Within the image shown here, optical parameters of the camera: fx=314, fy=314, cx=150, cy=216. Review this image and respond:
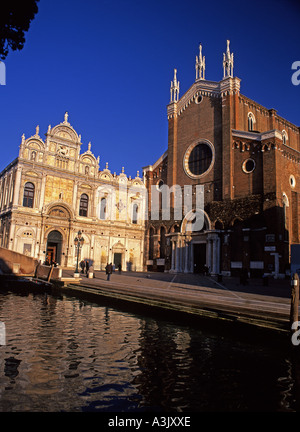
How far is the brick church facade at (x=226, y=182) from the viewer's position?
25.0 meters

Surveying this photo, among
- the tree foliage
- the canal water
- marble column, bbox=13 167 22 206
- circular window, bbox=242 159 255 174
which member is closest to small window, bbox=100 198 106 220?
marble column, bbox=13 167 22 206

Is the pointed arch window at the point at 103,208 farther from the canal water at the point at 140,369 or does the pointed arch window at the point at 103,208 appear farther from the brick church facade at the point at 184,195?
the canal water at the point at 140,369

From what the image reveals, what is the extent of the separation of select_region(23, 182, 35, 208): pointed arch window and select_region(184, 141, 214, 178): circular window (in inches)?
632

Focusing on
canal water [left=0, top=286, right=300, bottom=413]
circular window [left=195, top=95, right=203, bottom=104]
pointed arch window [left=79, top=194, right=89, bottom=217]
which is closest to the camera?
canal water [left=0, top=286, right=300, bottom=413]

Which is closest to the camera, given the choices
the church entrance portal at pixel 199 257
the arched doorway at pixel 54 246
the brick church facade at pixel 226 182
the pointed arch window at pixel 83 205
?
the brick church facade at pixel 226 182

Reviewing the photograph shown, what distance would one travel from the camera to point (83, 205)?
36531 mm

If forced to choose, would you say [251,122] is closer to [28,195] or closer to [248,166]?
[248,166]

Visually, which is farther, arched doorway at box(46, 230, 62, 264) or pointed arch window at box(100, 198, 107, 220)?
pointed arch window at box(100, 198, 107, 220)

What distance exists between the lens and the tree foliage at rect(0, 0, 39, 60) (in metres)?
6.85

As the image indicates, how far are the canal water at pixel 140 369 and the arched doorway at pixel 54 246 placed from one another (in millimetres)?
22934

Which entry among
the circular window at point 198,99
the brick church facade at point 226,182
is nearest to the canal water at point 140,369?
the brick church facade at point 226,182

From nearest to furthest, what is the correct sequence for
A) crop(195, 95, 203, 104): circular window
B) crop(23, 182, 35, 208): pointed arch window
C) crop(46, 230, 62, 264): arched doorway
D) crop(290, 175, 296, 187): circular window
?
1. crop(290, 175, 296, 187): circular window
2. crop(23, 182, 35, 208): pointed arch window
3. crop(195, 95, 203, 104): circular window
4. crop(46, 230, 62, 264): arched doorway

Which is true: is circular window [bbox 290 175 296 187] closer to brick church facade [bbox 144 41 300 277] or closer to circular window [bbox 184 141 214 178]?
brick church facade [bbox 144 41 300 277]
